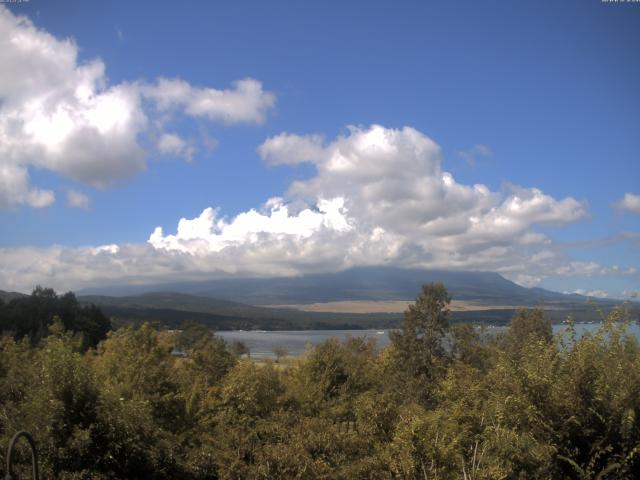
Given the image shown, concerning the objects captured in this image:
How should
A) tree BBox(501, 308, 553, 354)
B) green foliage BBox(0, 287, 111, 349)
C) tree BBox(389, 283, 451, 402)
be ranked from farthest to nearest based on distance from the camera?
green foliage BBox(0, 287, 111, 349) → tree BBox(501, 308, 553, 354) → tree BBox(389, 283, 451, 402)

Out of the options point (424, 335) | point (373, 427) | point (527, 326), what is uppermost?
point (527, 326)

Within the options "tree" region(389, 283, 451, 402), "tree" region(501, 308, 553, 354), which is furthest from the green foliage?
"tree" region(501, 308, 553, 354)

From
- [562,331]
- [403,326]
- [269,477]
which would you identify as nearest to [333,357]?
[403,326]

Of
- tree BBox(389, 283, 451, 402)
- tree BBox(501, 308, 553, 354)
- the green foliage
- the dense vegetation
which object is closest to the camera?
the dense vegetation

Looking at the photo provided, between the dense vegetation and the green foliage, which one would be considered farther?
the green foliage

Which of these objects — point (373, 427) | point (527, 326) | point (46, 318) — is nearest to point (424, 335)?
point (527, 326)

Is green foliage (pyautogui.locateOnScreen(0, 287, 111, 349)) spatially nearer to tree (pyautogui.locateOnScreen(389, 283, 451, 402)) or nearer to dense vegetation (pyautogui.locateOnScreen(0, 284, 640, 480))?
tree (pyautogui.locateOnScreen(389, 283, 451, 402))

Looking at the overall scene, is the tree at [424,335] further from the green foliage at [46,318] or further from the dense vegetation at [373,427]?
the green foliage at [46,318]

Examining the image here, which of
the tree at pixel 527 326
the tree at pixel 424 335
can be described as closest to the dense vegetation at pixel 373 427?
the tree at pixel 424 335

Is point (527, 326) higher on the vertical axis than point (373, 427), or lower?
higher

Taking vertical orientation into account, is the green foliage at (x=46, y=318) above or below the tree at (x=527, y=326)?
below

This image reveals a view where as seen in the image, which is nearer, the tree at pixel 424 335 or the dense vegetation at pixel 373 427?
the dense vegetation at pixel 373 427

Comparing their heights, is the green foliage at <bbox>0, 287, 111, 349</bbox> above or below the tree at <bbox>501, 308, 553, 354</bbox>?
below

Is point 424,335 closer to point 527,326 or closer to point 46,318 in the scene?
point 527,326
